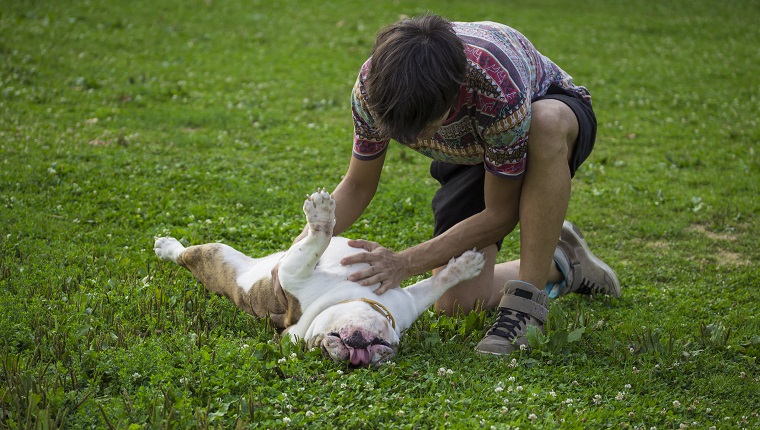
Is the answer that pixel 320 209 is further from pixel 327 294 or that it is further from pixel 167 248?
pixel 167 248

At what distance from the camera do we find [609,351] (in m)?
3.91

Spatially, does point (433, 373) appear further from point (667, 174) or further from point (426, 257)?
point (667, 174)

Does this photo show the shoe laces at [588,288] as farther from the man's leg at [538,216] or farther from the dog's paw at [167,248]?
the dog's paw at [167,248]

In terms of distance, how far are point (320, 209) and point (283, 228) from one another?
1.89m

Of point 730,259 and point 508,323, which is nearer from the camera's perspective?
point 508,323

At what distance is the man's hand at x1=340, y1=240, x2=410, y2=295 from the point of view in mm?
3840

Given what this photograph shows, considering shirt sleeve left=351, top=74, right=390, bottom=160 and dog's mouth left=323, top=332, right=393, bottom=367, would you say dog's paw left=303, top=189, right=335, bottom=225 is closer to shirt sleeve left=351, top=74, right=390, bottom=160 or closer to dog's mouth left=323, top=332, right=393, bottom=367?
shirt sleeve left=351, top=74, right=390, bottom=160

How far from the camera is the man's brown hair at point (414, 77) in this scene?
319 cm

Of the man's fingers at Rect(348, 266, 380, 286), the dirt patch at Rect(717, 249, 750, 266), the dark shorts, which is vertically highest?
the dark shorts

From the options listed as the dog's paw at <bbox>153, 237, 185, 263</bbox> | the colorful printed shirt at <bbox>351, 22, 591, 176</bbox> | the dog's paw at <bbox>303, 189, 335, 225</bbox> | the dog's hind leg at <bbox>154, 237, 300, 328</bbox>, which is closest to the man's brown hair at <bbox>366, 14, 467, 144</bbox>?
the colorful printed shirt at <bbox>351, 22, 591, 176</bbox>

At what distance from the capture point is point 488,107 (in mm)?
3594

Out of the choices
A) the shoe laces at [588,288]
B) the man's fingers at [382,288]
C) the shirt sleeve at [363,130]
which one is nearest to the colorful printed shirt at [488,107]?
the shirt sleeve at [363,130]

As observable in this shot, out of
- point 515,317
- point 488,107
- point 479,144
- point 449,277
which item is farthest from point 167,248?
point 488,107

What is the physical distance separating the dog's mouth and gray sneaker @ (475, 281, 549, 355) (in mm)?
593
